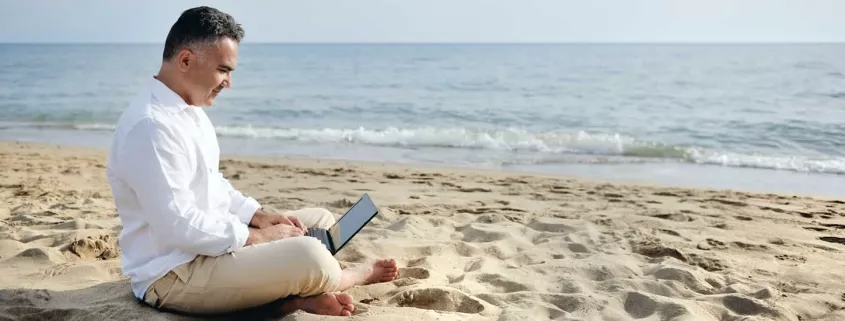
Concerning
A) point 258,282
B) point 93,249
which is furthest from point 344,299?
point 93,249

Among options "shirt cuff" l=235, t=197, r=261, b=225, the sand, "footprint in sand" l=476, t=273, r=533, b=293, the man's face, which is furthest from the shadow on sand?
"footprint in sand" l=476, t=273, r=533, b=293

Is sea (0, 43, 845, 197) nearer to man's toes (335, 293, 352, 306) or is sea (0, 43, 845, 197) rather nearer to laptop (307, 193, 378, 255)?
laptop (307, 193, 378, 255)

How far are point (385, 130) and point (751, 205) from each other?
764 cm

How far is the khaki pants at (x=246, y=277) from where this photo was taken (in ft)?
9.36

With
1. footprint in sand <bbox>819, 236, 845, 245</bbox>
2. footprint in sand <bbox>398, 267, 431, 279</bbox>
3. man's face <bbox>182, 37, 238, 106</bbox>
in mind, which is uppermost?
man's face <bbox>182, 37, 238, 106</bbox>

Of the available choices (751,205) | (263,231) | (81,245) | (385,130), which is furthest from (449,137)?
(263,231)

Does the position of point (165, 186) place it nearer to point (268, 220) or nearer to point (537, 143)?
point (268, 220)

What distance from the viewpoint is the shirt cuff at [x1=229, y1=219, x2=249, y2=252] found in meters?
2.81

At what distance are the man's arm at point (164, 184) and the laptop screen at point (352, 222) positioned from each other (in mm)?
781

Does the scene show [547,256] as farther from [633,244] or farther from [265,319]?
[265,319]

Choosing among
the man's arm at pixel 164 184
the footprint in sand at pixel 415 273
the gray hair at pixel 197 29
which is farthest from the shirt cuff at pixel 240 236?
the footprint in sand at pixel 415 273

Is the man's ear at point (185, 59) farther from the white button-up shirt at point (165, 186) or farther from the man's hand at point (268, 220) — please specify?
the man's hand at point (268, 220)

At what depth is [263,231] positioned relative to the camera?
3080 mm

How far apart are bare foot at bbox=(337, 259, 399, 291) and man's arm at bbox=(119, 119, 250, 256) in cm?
85
